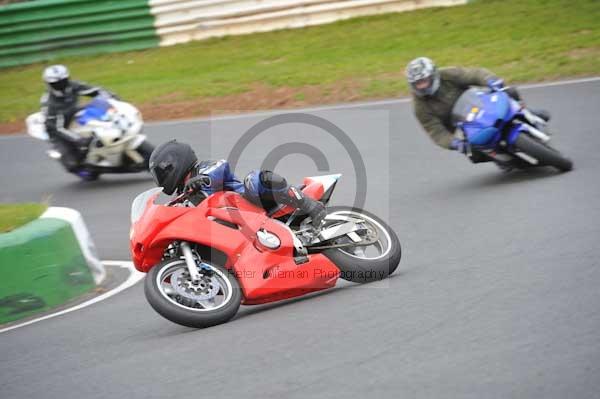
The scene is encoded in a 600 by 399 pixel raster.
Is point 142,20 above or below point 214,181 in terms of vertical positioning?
below

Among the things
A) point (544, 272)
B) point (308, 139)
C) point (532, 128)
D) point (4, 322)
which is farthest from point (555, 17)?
point (4, 322)

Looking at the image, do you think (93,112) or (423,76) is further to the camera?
(93,112)

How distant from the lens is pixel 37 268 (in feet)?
23.2

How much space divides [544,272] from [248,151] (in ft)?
22.3

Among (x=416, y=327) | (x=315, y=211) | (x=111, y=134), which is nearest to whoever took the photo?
(x=416, y=327)

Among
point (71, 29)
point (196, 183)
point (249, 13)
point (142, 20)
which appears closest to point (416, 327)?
point (196, 183)

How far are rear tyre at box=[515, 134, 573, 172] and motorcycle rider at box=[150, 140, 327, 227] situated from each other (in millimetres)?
3086

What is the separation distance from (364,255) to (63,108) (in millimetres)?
6236

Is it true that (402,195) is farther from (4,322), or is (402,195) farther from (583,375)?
(583,375)

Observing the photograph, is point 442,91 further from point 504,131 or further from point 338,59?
point 338,59

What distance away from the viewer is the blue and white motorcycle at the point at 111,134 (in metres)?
11.5

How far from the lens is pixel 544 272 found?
601 centimetres

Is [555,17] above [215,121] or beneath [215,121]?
above

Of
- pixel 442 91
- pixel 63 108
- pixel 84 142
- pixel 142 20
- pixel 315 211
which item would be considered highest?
pixel 442 91
